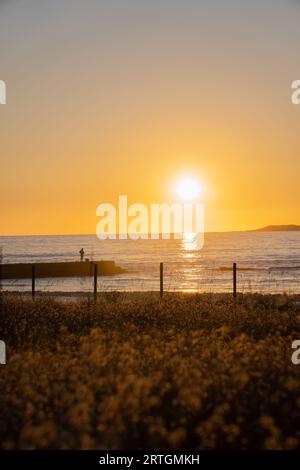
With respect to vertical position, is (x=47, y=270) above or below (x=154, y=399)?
below

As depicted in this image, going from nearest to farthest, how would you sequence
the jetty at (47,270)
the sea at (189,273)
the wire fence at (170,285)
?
1. the wire fence at (170,285)
2. the sea at (189,273)
3. the jetty at (47,270)

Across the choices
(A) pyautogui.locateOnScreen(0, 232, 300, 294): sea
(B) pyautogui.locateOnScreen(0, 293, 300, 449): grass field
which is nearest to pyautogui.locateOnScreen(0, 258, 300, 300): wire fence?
(A) pyautogui.locateOnScreen(0, 232, 300, 294): sea

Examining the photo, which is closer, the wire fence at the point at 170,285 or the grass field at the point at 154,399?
the grass field at the point at 154,399

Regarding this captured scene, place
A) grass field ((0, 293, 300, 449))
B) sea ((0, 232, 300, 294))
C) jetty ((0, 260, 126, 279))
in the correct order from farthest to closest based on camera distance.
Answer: jetty ((0, 260, 126, 279)) → sea ((0, 232, 300, 294)) → grass field ((0, 293, 300, 449))

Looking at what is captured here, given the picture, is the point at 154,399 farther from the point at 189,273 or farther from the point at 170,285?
the point at 189,273

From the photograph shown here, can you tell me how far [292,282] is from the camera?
45.2 metres

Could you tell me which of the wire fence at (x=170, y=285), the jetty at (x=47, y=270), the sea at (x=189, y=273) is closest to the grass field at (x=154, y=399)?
the sea at (x=189, y=273)

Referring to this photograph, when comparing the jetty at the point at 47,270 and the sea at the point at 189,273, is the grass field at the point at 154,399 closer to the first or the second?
the sea at the point at 189,273

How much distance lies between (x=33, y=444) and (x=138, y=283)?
1675 inches

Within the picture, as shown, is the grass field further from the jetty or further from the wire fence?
the jetty

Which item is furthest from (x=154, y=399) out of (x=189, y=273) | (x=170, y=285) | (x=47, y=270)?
(x=189, y=273)

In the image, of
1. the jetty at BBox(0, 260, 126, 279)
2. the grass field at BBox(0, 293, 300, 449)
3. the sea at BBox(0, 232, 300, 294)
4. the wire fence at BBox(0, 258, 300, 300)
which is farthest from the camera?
the jetty at BBox(0, 260, 126, 279)

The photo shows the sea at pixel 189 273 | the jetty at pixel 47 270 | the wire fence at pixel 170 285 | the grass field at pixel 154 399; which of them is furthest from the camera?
the jetty at pixel 47 270
